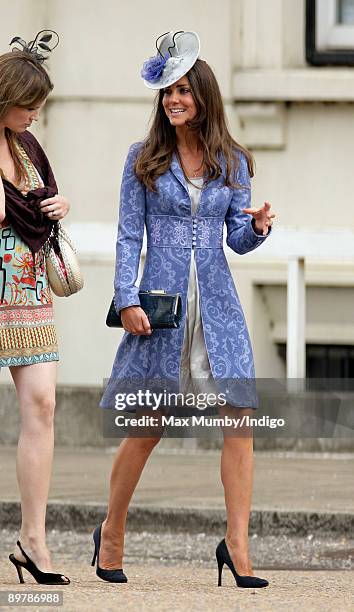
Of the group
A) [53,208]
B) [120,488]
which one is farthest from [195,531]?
[53,208]

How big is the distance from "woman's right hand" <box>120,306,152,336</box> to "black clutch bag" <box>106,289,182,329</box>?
0.02 meters

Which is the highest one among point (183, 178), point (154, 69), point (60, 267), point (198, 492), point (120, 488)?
point (154, 69)

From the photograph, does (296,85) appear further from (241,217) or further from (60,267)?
(60,267)

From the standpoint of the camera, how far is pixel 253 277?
10.7 metres

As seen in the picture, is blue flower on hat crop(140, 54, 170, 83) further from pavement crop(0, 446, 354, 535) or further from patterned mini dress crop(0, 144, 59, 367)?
pavement crop(0, 446, 354, 535)

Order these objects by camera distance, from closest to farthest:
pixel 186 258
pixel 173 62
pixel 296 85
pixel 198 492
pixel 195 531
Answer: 1. pixel 186 258
2. pixel 173 62
3. pixel 195 531
4. pixel 198 492
5. pixel 296 85

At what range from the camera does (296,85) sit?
415 inches

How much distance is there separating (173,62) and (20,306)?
981 mm

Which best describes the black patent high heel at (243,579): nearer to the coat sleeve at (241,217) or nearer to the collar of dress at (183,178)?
the coat sleeve at (241,217)

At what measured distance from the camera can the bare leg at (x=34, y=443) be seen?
5.53m

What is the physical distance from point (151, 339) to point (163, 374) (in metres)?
0.13

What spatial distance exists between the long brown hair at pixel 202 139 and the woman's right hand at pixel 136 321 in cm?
40

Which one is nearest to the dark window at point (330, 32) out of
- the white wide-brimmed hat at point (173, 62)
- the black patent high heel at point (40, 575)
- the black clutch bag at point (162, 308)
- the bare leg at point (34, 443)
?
the white wide-brimmed hat at point (173, 62)

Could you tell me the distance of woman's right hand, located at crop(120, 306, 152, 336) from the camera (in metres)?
5.65
